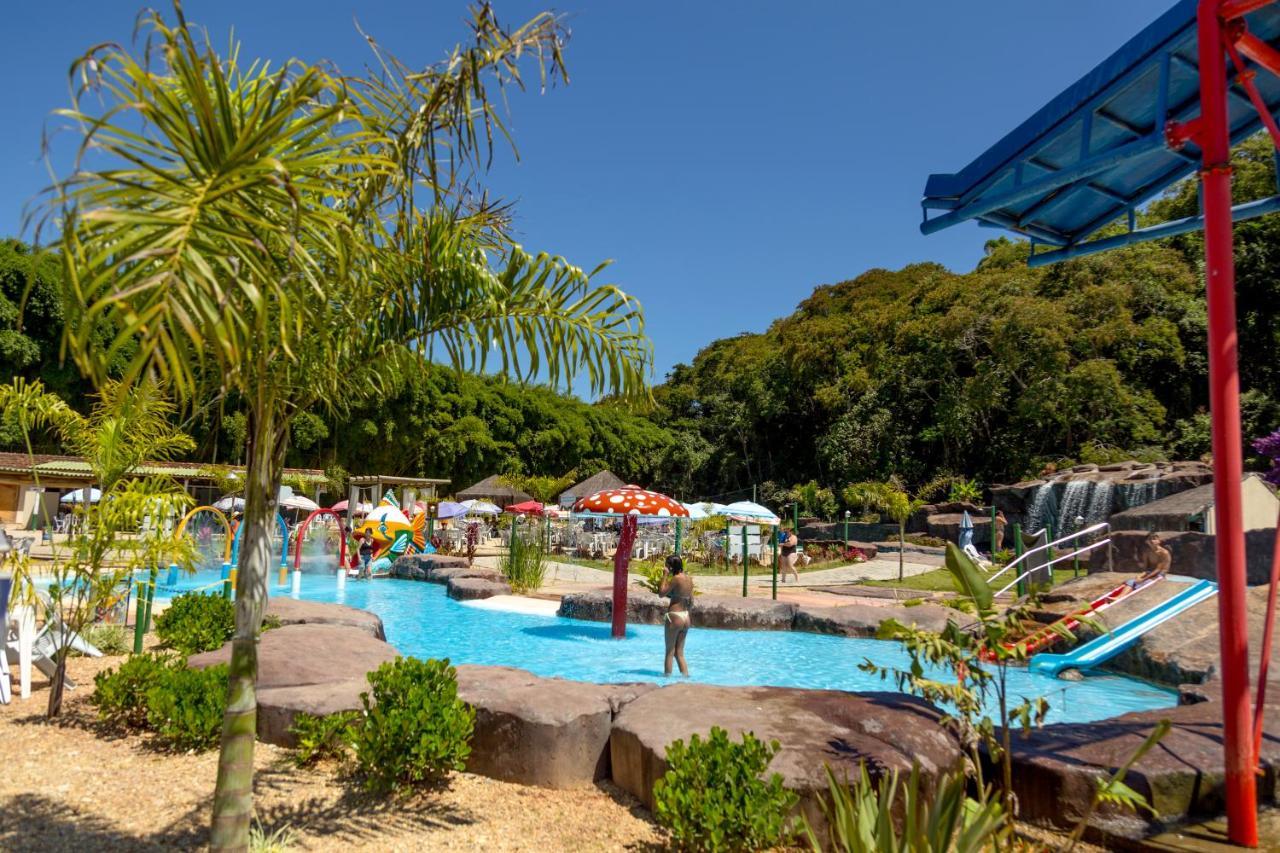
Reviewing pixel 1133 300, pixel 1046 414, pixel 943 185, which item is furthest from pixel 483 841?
pixel 1133 300

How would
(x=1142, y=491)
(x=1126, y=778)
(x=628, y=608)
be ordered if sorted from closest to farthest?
(x=1126, y=778) → (x=628, y=608) → (x=1142, y=491)

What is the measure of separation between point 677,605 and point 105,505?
17.3ft

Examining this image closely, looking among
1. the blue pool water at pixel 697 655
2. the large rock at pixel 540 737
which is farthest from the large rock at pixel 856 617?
the large rock at pixel 540 737

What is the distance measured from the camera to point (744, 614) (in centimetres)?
1234

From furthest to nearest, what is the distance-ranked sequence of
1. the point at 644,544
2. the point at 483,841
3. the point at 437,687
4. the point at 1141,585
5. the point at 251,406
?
the point at 644,544 < the point at 1141,585 < the point at 437,687 < the point at 483,841 < the point at 251,406

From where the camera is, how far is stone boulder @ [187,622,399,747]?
500cm

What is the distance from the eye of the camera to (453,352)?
154 inches

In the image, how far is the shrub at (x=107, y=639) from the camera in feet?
26.2

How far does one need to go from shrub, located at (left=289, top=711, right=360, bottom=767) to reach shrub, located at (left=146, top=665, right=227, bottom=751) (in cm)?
48

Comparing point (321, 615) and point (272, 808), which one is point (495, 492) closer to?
point (321, 615)

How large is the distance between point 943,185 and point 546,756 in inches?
175

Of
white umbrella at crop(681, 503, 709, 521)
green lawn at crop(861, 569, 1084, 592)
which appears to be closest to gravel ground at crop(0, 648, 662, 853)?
green lawn at crop(861, 569, 1084, 592)

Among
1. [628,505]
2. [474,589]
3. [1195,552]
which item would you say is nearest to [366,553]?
[474,589]

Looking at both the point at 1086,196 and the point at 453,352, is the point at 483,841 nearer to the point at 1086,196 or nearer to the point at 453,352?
the point at 453,352
